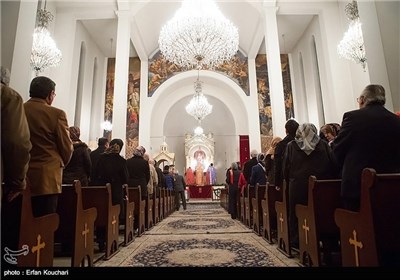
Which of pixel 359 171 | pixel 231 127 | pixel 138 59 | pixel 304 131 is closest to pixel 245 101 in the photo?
pixel 231 127

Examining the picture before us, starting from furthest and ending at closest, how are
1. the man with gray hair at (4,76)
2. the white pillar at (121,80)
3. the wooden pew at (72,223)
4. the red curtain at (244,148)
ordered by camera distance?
the red curtain at (244,148)
the white pillar at (121,80)
the wooden pew at (72,223)
the man with gray hair at (4,76)

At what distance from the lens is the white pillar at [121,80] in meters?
8.52

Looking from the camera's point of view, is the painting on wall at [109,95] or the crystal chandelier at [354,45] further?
the painting on wall at [109,95]

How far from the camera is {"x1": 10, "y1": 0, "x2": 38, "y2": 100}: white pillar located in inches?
136

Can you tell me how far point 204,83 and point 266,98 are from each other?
369 centimetres

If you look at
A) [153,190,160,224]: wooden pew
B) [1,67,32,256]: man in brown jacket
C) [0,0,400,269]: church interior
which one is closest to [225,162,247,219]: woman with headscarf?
[0,0,400,269]: church interior

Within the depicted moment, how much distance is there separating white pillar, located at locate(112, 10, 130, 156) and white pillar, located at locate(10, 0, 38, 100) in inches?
188

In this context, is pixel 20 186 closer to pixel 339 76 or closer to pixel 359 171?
pixel 359 171

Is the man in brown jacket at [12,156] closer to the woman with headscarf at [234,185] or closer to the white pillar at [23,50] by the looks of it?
the white pillar at [23,50]

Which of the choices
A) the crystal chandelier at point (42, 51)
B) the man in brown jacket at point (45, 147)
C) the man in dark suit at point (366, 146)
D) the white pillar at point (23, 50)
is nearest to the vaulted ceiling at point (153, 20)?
the crystal chandelier at point (42, 51)

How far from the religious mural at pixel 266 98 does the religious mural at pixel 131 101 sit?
5.69 m

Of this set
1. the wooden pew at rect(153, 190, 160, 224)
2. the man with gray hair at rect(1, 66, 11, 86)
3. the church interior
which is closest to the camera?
the man with gray hair at rect(1, 66, 11, 86)

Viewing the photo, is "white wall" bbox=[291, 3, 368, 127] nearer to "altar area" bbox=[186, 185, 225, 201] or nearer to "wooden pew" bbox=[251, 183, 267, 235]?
"wooden pew" bbox=[251, 183, 267, 235]

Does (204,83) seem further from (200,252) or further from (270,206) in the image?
(200,252)
